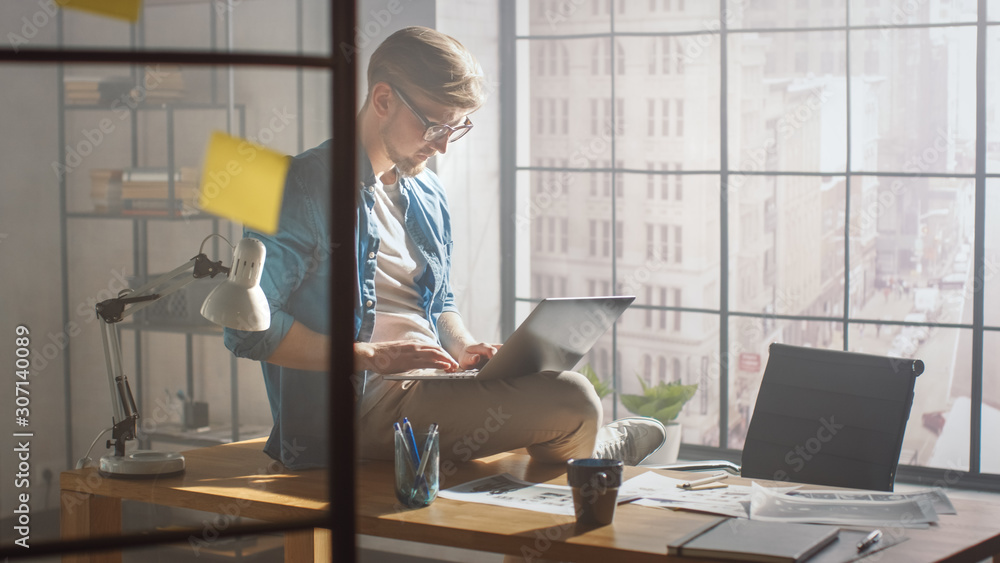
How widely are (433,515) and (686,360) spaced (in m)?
2.54

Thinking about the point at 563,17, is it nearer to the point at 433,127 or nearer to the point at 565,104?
the point at 565,104

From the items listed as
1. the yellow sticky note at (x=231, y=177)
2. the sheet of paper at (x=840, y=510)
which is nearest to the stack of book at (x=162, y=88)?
the yellow sticky note at (x=231, y=177)

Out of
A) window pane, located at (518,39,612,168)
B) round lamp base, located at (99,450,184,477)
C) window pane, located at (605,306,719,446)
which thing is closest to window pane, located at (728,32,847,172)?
window pane, located at (518,39,612,168)

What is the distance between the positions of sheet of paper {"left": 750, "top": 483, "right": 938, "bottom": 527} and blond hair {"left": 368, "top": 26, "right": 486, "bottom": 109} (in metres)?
1.05

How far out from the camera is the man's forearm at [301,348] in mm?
1819

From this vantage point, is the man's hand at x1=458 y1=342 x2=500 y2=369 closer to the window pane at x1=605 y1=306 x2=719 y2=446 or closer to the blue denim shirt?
the blue denim shirt

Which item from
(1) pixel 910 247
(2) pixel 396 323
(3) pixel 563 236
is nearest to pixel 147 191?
(3) pixel 563 236

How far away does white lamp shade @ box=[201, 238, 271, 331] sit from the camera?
5.22ft

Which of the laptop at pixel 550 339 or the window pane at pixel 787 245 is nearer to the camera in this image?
the laptop at pixel 550 339

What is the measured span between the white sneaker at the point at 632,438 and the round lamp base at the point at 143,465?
2.87ft

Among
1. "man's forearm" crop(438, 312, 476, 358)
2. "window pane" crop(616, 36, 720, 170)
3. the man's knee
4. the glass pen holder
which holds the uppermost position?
"window pane" crop(616, 36, 720, 170)

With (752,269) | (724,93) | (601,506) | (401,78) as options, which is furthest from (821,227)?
(601,506)

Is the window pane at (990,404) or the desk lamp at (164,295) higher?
the desk lamp at (164,295)

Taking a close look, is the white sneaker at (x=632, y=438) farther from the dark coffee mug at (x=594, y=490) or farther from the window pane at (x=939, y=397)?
the window pane at (x=939, y=397)
